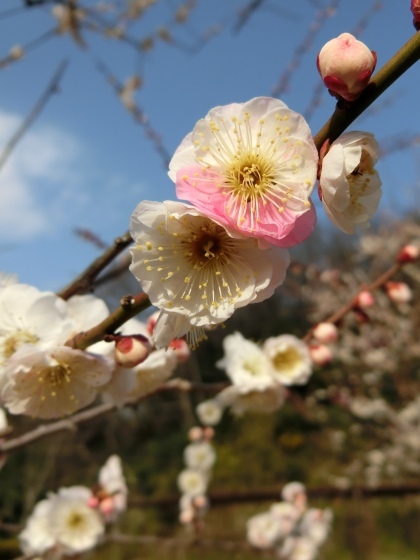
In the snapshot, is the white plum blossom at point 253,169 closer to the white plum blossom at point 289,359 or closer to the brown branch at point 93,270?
the brown branch at point 93,270

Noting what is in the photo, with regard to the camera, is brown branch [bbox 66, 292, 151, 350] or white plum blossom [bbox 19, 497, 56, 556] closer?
brown branch [bbox 66, 292, 151, 350]

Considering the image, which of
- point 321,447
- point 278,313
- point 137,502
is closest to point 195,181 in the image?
point 137,502

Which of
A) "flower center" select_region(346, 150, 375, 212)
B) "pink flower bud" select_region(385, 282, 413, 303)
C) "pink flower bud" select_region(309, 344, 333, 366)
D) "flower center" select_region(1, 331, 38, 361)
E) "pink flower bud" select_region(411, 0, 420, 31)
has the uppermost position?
"pink flower bud" select_region(385, 282, 413, 303)

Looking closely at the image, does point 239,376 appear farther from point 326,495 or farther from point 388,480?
point 388,480

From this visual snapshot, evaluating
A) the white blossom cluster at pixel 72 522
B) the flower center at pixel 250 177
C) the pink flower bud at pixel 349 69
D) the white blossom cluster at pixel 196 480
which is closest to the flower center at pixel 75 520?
the white blossom cluster at pixel 72 522

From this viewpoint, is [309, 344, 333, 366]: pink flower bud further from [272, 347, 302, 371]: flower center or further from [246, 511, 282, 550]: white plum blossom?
[246, 511, 282, 550]: white plum blossom

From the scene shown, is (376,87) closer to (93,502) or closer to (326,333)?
(326,333)

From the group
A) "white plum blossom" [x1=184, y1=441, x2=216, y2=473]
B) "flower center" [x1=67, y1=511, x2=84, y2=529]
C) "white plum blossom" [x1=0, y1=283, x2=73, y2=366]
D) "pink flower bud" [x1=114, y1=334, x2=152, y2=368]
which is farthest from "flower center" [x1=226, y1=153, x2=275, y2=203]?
"white plum blossom" [x1=184, y1=441, x2=216, y2=473]

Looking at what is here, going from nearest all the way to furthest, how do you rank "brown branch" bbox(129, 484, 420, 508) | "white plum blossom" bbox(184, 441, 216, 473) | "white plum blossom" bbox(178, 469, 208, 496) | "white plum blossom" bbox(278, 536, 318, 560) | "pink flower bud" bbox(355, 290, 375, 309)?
"pink flower bud" bbox(355, 290, 375, 309) < "brown branch" bbox(129, 484, 420, 508) < "white plum blossom" bbox(278, 536, 318, 560) < "white plum blossom" bbox(178, 469, 208, 496) < "white plum blossom" bbox(184, 441, 216, 473)
